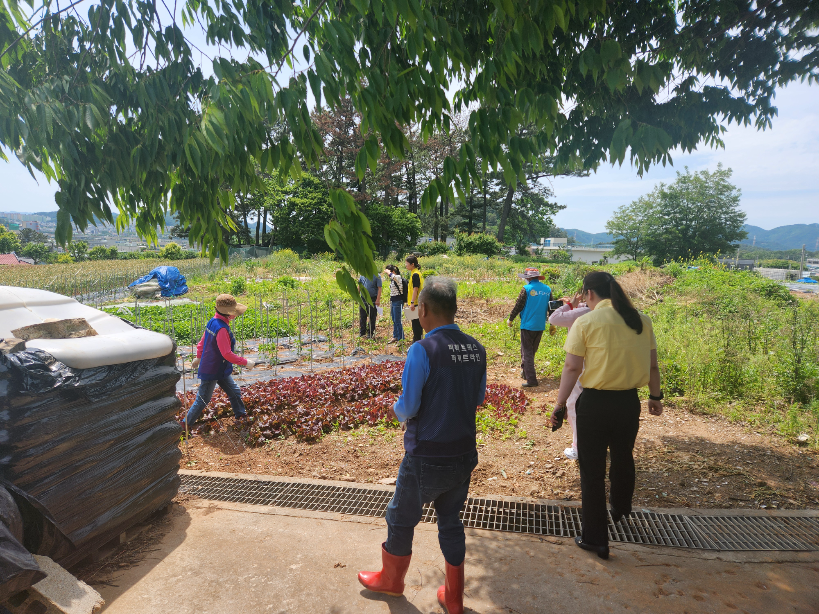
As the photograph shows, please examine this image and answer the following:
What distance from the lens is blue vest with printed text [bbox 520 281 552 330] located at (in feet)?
21.8

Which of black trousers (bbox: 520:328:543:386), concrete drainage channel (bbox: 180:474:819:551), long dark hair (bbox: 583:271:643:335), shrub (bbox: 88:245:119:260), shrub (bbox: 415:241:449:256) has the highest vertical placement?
shrub (bbox: 415:241:449:256)

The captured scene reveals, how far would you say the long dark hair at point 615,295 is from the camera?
9.95 ft

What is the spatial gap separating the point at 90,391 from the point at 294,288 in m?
15.3

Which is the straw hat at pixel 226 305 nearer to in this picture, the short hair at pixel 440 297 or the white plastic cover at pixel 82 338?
the white plastic cover at pixel 82 338

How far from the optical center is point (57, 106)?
2162mm

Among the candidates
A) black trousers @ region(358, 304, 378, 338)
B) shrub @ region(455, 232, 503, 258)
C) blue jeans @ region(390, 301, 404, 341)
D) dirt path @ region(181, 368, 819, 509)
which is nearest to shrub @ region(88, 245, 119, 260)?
shrub @ region(455, 232, 503, 258)

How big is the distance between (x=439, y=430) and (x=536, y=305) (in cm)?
461

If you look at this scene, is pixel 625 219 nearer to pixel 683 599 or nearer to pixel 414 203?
pixel 414 203

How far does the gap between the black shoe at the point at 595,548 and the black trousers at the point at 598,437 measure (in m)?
0.03

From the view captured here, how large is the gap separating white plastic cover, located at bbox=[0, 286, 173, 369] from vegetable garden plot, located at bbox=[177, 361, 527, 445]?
2.32 meters

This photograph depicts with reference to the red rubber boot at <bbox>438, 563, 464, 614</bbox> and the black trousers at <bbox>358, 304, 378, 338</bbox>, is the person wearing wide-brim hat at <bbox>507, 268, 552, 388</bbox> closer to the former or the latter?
the black trousers at <bbox>358, 304, 378, 338</bbox>

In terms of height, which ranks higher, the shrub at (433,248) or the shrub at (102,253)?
the shrub at (433,248)

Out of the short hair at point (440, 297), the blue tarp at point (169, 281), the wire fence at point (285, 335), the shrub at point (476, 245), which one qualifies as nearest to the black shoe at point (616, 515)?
the short hair at point (440, 297)

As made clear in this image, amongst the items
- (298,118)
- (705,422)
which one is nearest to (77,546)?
(298,118)
